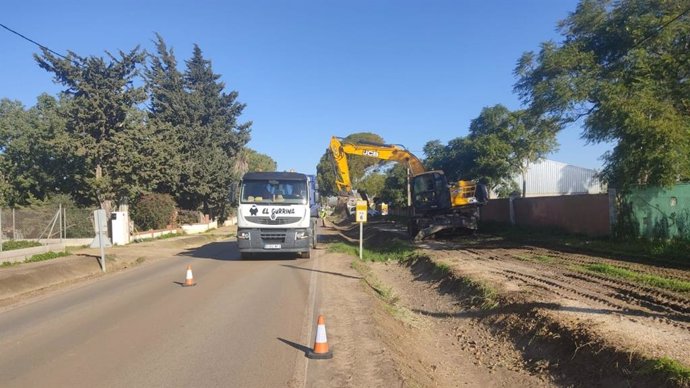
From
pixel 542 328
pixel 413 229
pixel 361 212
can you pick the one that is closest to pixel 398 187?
pixel 413 229

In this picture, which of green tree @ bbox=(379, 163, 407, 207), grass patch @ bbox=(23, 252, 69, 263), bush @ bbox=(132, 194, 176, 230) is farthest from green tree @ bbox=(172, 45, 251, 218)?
grass patch @ bbox=(23, 252, 69, 263)

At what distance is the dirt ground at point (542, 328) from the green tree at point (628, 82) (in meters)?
4.56

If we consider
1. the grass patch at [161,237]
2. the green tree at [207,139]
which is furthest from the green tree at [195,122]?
the grass patch at [161,237]

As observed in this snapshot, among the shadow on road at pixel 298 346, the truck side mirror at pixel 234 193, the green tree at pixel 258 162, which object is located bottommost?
the shadow on road at pixel 298 346

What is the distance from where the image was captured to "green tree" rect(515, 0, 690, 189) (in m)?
→ 16.8

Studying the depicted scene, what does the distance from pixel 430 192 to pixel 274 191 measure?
9.69 metres

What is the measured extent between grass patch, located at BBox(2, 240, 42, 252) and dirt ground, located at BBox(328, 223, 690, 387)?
1668 cm

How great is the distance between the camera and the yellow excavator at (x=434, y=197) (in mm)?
26172

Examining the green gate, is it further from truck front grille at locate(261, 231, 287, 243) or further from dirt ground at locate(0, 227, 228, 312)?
dirt ground at locate(0, 227, 228, 312)

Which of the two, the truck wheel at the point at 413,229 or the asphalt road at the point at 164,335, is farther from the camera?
the truck wheel at the point at 413,229

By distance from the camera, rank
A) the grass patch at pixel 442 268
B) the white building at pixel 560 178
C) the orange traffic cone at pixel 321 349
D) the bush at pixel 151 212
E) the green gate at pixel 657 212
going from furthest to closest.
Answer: the white building at pixel 560 178, the bush at pixel 151 212, the green gate at pixel 657 212, the grass patch at pixel 442 268, the orange traffic cone at pixel 321 349

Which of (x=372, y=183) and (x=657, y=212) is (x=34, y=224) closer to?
(x=657, y=212)

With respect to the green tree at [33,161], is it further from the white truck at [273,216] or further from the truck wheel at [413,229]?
the truck wheel at [413,229]

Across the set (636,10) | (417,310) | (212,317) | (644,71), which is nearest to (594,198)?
(644,71)
